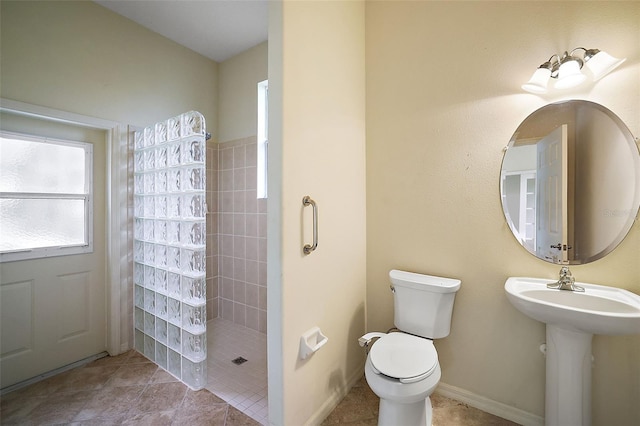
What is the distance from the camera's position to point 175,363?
6.15 feet

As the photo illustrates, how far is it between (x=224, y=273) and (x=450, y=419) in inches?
92.2

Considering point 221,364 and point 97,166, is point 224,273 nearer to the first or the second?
point 221,364

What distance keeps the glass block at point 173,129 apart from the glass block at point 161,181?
10.3 inches

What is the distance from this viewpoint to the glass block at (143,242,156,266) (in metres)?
2.00

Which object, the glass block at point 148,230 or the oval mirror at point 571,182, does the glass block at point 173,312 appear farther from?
the oval mirror at point 571,182

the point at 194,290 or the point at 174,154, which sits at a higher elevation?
the point at 174,154

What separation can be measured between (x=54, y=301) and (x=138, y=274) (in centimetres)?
53

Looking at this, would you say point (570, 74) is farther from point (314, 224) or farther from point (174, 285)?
point (174, 285)

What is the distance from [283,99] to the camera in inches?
50.3

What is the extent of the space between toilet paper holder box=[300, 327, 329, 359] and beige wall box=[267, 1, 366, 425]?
0.04m

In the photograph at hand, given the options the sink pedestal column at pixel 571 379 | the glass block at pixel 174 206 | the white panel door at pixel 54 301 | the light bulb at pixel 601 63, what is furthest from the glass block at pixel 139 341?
the light bulb at pixel 601 63

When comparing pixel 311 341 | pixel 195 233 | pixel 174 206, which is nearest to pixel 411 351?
pixel 311 341

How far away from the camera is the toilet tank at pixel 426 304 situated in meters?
1.56

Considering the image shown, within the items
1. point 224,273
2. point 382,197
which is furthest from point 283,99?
point 224,273
